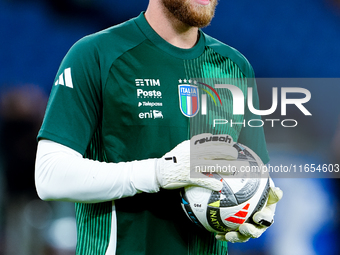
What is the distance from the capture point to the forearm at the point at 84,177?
1496mm

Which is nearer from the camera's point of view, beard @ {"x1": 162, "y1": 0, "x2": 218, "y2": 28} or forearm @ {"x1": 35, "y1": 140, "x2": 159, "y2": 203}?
forearm @ {"x1": 35, "y1": 140, "x2": 159, "y2": 203}

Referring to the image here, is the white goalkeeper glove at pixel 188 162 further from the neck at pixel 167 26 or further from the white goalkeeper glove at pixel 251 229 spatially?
the neck at pixel 167 26

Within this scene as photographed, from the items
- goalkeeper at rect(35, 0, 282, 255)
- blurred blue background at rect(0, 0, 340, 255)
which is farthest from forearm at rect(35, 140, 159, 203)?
blurred blue background at rect(0, 0, 340, 255)

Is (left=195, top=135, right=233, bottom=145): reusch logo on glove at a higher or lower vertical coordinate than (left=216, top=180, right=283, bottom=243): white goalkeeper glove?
higher

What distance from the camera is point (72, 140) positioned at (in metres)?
1.55

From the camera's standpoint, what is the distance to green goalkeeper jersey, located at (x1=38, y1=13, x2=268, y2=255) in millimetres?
1598

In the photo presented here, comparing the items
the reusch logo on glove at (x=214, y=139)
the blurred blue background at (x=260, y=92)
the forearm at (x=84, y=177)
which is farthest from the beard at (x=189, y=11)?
the blurred blue background at (x=260, y=92)

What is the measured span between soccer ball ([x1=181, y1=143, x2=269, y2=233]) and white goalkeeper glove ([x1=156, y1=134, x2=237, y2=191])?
Result: 4 cm

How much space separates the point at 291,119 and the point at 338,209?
1.16 meters

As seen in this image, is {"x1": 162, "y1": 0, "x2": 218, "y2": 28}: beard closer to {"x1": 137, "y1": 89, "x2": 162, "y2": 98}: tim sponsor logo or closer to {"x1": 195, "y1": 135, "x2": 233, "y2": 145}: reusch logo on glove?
{"x1": 137, "y1": 89, "x2": 162, "y2": 98}: tim sponsor logo

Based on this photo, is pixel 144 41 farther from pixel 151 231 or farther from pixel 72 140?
pixel 151 231

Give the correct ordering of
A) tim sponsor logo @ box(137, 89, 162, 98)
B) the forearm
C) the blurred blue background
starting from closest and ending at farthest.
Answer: the forearm, tim sponsor logo @ box(137, 89, 162, 98), the blurred blue background

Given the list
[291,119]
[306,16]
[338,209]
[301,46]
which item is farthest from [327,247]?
[306,16]

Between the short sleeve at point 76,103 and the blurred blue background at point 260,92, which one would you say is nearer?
the short sleeve at point 76,103
